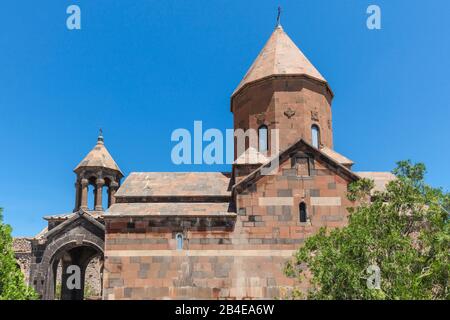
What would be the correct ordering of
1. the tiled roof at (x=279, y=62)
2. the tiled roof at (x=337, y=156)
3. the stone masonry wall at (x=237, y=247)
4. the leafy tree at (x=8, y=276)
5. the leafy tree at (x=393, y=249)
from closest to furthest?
1. the leafy tree at (x=393, y=249)
2. the leafy tree at (x=8, y=276)
3. the stone masonry wall at (x=237, y=247)
4. the tiled roof at (x=337, y=156)
5. the tiled roof at (x=279, y=62)

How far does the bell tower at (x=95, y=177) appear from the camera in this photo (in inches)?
526

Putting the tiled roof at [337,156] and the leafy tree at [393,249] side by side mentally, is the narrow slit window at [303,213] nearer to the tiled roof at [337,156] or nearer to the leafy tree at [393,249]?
the tiled roof at [337,156]

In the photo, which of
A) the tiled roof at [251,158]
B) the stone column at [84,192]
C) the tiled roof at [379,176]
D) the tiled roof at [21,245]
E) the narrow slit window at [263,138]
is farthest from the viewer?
the tiled roof at [21,245]

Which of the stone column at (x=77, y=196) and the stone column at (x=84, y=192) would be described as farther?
the stone column at (x=77, y=196)

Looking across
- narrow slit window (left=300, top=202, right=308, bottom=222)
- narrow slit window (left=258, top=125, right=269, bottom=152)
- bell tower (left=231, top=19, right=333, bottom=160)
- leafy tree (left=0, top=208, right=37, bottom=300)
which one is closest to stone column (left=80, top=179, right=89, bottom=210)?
bell tower (left=231, top=19, right=333, bottom=160)

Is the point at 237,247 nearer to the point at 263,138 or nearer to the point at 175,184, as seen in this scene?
the point at 175,184

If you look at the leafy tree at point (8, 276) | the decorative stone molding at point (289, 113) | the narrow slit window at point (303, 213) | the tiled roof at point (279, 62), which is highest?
the tiled roof at point (279, 62)

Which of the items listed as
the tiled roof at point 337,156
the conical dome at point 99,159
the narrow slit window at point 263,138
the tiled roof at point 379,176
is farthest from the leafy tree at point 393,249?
the conical dome at point 99,159

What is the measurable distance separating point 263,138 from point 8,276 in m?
7.19

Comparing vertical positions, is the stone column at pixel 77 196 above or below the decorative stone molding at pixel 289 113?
below

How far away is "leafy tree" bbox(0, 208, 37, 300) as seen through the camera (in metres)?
6.82

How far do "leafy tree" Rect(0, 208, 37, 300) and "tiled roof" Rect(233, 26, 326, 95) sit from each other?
297 inches

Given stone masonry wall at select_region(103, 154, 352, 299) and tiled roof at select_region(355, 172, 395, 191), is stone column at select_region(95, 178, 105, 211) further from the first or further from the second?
tiled roof at select_region(355, 172, 395, 191)
